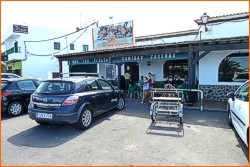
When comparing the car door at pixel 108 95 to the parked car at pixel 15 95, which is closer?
the car door at pixel 108 95

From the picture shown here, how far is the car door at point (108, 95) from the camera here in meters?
6.99

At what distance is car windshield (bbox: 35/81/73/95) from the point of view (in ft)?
18.3

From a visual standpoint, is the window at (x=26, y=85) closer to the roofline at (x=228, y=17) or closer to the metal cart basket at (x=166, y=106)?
the metal cart basket at (x=166, y=106)

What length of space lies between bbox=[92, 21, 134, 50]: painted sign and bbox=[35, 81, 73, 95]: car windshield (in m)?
7.94

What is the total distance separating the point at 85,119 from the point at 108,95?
157 cm

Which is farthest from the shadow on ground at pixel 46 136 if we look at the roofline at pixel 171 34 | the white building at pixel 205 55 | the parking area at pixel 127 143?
the roofline at pixel 171 34

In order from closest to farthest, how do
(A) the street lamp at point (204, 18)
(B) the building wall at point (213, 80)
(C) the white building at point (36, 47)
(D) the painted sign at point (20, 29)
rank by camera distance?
(B) the building wall at point (213, 80)
(A) the street lamp at point (204, 18)
(D) the painted sign at point (20, 29)
(C) the white building at point (36, 47)

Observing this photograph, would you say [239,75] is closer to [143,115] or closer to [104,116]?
[143,115]

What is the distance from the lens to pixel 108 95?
7.11 meters

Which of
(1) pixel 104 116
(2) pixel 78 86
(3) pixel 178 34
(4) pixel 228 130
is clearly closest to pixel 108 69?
(3) pixel 178 34

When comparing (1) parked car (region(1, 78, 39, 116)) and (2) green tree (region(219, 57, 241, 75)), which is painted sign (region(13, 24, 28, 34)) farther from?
(2) green tree (region(219, 57, 241, 75))

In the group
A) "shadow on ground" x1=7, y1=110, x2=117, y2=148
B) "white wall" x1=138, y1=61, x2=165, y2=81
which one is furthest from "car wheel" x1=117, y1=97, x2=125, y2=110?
"white wall" x1=138, y1=61, x2=165, y2=81

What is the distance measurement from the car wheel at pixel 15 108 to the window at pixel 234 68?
9.55 metres

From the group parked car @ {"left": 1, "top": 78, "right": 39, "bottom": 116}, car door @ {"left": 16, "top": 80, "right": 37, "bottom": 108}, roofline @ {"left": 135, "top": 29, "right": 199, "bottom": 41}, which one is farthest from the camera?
roofline @ {"left": 135, "top": 29, "right": 199, "bottom": 41}
